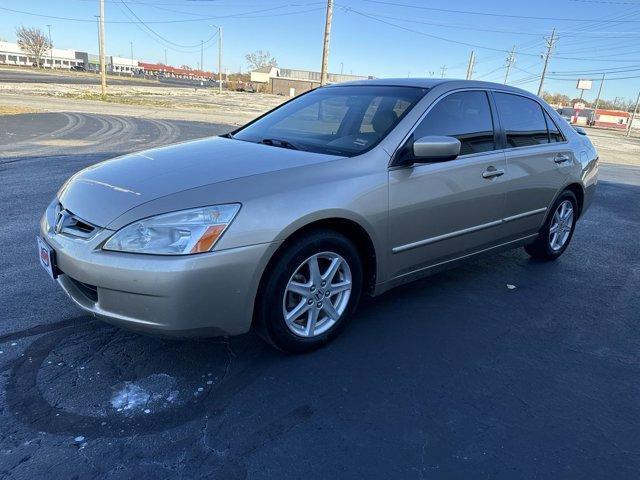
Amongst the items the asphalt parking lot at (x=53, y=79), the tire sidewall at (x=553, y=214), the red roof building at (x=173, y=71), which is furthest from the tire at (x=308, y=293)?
the red roof building at (x=173, y=71)

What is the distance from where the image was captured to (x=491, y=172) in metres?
3.90

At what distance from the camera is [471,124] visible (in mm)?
3904

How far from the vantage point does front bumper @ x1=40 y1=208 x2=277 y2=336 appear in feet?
7.94

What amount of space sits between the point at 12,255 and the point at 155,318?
268 centimetres

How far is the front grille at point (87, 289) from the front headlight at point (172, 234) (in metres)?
0.27

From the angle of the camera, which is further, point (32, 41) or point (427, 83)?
point (32, 41)

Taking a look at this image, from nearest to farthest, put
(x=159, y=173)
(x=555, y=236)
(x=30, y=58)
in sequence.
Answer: (x=159, y=173), (x=555, y=236), (x=30, y=58)

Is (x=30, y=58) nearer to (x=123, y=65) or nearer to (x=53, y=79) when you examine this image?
(x=123, y=65)

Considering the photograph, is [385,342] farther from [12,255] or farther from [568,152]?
[12,255]

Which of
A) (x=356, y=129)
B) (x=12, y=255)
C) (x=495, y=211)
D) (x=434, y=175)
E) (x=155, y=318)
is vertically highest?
(x=356, y=129)

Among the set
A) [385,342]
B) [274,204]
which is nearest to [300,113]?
[274,204]

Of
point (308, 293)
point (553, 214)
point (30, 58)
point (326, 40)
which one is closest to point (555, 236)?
point (553, 214)

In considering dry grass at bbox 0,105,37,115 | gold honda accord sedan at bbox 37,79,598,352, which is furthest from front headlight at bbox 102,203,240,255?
dry grass at bbox 0,105,37,115

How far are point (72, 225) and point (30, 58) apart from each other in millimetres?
135891
